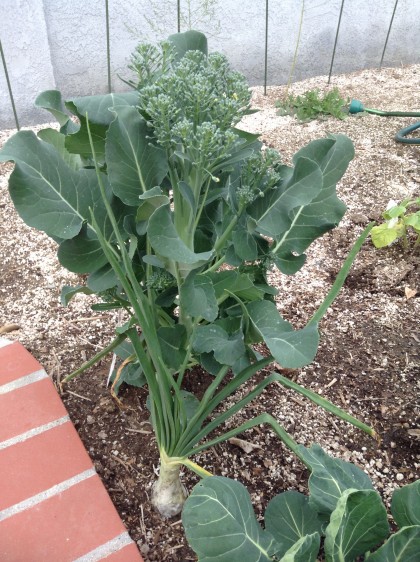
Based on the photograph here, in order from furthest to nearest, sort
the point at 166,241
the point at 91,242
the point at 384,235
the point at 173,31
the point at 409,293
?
the point at 173,31
the point at 384,235
the point at 409,293
the point at 91,242
the point at 166,241

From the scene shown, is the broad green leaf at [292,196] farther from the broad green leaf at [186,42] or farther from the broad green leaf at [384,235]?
the broad green leaf at [384,235]

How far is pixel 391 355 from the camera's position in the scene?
1.67 m

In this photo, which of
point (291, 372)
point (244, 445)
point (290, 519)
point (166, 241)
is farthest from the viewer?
point (291, 372)

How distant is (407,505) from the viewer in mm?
942

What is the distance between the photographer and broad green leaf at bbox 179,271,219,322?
1.00 meters

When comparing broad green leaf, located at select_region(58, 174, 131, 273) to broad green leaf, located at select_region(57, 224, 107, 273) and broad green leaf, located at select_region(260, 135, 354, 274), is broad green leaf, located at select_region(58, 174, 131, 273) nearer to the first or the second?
broad green leaf, located at select_region(57, 224, 107, 273)

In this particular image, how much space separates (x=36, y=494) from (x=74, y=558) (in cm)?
17

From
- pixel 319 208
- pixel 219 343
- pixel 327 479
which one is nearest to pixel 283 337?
pixel 219 343

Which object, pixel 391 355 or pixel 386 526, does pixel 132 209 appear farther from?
pixel 391 355

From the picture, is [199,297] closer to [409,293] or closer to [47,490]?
[47,490]

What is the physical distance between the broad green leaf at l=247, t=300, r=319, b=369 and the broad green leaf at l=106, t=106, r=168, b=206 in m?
0.30

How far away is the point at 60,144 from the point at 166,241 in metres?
0.40

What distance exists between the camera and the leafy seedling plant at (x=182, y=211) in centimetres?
93

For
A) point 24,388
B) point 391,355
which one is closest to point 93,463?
point 24,388
